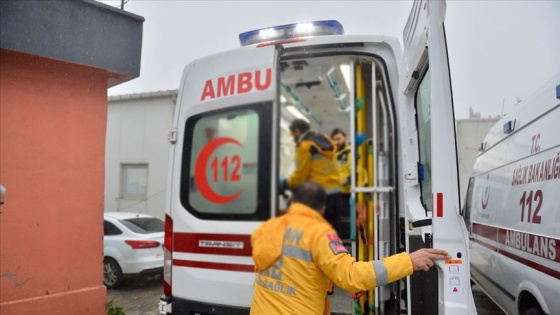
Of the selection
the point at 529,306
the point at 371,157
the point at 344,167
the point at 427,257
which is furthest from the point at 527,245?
the point at 427,257

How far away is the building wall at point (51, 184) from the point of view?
12.5 feet

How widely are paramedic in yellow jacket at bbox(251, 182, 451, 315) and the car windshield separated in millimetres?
5707

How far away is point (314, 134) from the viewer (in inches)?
101

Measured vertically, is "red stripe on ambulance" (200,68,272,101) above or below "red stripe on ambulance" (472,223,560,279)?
above

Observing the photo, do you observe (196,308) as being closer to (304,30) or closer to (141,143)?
(304,30)

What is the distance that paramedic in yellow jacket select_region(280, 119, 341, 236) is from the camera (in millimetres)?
2314

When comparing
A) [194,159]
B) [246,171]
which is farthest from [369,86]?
[194,159]

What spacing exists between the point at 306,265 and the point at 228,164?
0.85 metres

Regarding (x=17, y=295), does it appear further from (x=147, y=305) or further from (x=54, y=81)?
(x=147, y=305)

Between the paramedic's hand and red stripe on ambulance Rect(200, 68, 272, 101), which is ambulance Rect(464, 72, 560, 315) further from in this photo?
red stripe on ambulance Rect(200, 68, 272, 101)

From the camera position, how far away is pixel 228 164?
8.23ft

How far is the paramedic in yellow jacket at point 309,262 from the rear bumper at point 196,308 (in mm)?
648

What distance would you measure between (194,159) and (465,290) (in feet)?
5.63

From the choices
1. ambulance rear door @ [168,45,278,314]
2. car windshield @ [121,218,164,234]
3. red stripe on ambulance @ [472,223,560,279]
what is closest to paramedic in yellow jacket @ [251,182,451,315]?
ambulance rear door @ [168,45,278,314]
